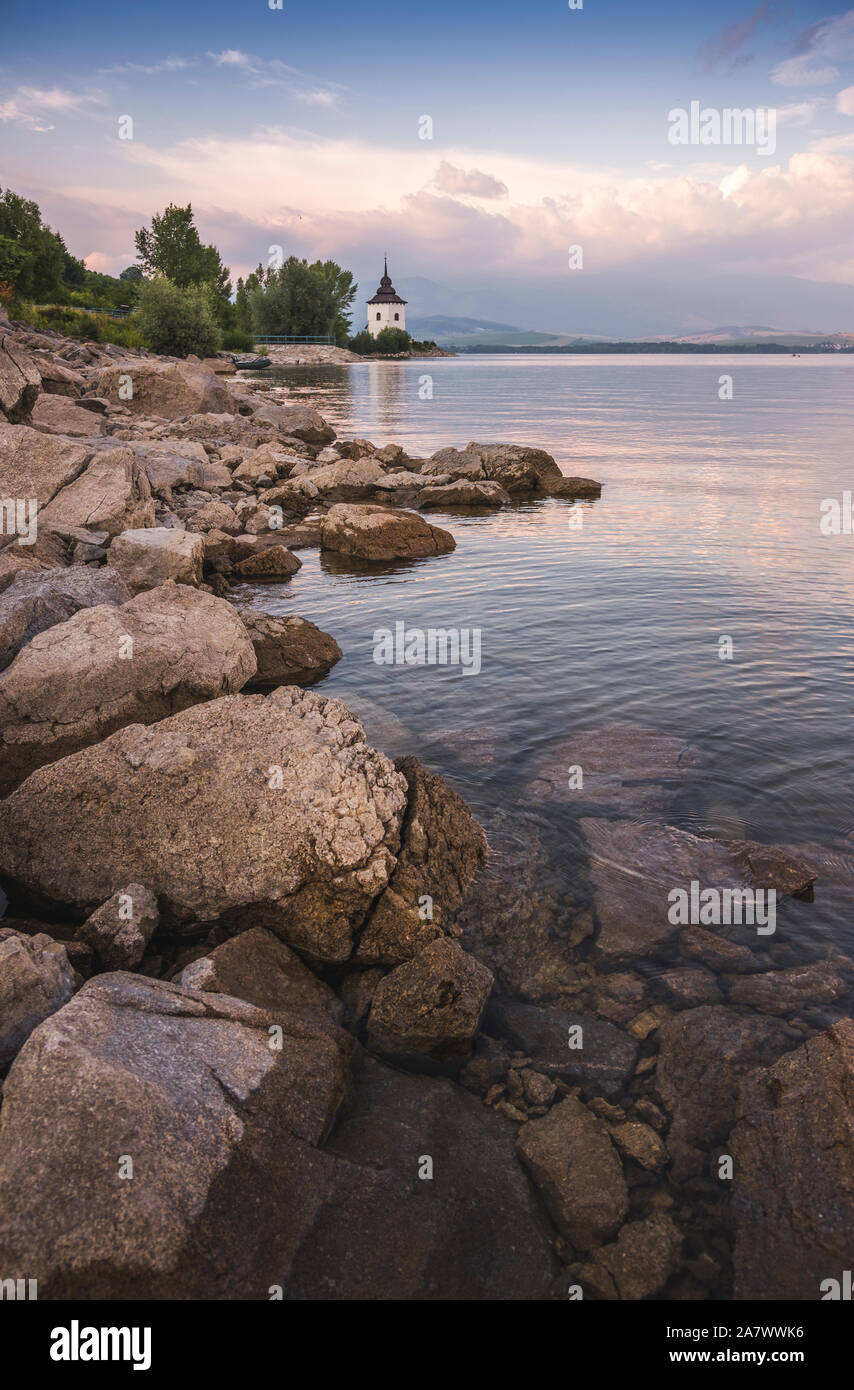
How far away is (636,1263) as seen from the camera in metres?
5.09

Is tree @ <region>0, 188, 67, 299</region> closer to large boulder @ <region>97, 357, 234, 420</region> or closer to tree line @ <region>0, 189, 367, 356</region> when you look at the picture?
tree line @ <region>0, 189, 367, 356</region>

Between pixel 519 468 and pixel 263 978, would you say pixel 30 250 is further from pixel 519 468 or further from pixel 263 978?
pixel 263 978

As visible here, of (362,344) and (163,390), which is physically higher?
(362,344)

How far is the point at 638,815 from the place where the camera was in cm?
1007

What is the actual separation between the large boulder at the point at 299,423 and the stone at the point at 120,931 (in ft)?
128

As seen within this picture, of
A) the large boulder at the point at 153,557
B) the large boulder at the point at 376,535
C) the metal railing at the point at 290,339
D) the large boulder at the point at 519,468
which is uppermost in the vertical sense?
the metal railing at the point at 290,339

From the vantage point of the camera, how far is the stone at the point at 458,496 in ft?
106

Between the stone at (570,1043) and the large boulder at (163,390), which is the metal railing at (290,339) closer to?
the large boulder at (163,390)

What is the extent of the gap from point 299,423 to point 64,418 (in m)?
19.4

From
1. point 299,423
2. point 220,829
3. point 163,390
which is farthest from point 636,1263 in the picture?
point 163,390

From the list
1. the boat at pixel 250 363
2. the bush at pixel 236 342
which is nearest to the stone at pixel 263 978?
the boat at pixel 250 363

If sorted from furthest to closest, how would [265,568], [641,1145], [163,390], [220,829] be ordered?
[163,390]
[265,568]
[220,829]
[641,1145]

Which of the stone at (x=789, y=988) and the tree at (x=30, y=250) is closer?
the stone at (x=789, y=988)

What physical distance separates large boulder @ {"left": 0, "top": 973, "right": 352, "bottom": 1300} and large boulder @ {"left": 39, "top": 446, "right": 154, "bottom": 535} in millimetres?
12528
